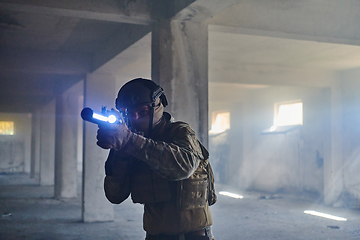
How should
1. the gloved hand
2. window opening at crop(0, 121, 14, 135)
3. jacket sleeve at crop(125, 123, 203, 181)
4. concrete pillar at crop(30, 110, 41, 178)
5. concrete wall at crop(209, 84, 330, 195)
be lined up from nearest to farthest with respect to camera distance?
the gloved hand < jacket sleeve at crop(125, 123, 203, 181) < concrete wall at crop(209, 84, 330, 195) < concrete pillar at crop(30, 110, 41, 178) < window opening at crop(0, 121, 14, 135)

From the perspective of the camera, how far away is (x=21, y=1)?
3855 mm

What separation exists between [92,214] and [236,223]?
2.80m

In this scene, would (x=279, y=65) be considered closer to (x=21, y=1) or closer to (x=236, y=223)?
(x=236, y=223)

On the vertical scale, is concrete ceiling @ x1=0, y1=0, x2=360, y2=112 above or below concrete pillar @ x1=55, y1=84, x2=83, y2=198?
above

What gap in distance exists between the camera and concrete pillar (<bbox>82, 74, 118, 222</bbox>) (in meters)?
7.63

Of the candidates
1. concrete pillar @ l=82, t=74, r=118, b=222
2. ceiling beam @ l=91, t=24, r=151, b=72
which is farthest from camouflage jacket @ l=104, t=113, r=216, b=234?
concrete pillar @ l=82, t=74, r=118, b=222

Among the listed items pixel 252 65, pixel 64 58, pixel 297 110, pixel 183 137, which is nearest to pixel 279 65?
pixel 252 65

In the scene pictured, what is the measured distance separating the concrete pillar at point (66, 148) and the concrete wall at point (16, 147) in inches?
467

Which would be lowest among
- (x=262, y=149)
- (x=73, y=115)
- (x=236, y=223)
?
(x=236, y=223)

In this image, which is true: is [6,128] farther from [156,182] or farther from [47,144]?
A: [156,182]

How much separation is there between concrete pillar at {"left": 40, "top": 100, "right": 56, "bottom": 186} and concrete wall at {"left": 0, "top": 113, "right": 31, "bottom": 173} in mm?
7743

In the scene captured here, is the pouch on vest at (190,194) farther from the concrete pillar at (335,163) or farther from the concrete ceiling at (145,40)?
the concrete pillar at (335,163)

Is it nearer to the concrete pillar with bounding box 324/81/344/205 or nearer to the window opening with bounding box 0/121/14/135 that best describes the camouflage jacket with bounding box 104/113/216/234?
the concrete pillar with bounding box 324/81/344/205

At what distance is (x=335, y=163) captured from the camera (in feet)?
31.4
